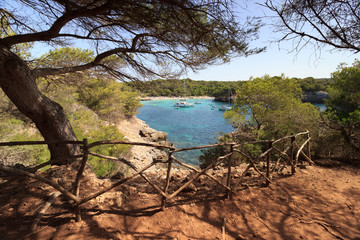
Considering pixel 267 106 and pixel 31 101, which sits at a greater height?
pixel 31 101

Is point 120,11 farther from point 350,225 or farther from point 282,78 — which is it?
point 282,78

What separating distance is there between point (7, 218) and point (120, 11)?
3.01 m

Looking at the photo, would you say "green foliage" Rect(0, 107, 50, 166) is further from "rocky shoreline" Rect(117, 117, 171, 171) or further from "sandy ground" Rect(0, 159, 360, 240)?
"rocky shoreline" Rect(117, 117, 171, 171)

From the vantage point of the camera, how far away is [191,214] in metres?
2.29

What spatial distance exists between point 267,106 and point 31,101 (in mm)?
11541

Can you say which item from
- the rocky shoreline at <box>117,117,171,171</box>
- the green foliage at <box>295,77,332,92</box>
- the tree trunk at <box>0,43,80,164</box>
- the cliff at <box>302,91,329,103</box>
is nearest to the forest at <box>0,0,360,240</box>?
the tree trunk at <box>0,43,80,164</box>

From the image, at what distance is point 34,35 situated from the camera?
2523 millimetres

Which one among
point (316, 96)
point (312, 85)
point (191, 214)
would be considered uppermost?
point (312, 85)

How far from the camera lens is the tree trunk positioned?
2211 mm

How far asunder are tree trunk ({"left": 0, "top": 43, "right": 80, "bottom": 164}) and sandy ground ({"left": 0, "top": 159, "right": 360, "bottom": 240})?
0.67 metres

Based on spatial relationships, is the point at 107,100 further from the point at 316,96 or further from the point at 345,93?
the point at 316,96

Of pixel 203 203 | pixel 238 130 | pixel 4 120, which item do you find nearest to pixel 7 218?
pixel 203 203

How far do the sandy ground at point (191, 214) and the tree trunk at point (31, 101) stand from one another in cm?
67

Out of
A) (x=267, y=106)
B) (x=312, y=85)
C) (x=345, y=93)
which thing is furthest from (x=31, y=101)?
(x=312, y=85)
